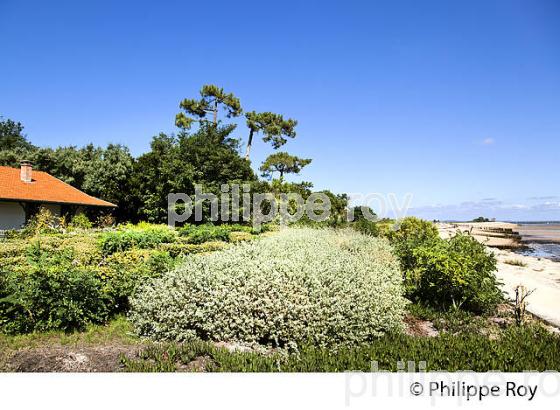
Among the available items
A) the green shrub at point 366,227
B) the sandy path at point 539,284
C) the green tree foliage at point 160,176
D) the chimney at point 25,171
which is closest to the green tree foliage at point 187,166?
the green tree foliage at point 160,176

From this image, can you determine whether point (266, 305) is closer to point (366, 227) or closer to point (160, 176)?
point (366, 227)

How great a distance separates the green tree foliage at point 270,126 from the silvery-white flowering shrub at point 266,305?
21842 millimetres

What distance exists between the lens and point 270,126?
26.8m

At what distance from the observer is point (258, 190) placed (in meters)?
23.0

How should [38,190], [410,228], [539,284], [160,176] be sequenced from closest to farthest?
[539,284], [410,228], [38,190], [160,176]

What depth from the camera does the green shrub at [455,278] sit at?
676cm

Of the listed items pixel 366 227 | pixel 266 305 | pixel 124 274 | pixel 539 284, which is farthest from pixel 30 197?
pixel 539 284

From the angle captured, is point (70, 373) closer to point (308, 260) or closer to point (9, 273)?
point (9, 273)

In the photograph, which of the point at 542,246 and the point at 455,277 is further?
the point at 542,246

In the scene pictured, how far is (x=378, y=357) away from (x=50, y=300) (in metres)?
4.45

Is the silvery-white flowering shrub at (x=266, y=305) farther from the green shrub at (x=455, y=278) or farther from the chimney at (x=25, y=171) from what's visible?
the chimney at (x=25, y=171)

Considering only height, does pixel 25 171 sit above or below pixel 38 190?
above

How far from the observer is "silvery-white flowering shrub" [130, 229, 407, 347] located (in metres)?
4.69

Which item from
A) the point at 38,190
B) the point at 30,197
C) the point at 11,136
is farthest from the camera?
the point at 11,136
